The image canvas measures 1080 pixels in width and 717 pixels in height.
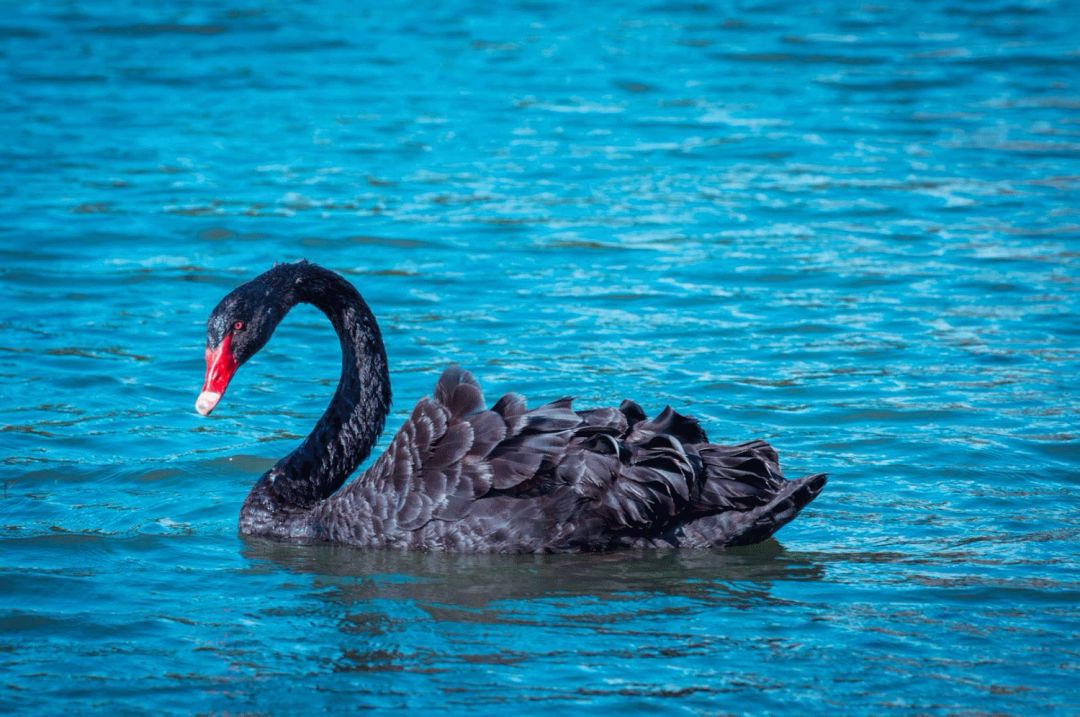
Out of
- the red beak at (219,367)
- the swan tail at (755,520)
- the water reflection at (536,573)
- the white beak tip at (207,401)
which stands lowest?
the water reflection at (536,573)

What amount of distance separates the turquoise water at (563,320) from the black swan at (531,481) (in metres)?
0.15

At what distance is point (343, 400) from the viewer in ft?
24.8

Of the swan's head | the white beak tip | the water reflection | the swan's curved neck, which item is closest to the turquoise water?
A: the water reflection

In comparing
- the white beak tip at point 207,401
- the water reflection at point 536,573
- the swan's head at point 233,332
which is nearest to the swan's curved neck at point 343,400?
the swan's head at point 233,332

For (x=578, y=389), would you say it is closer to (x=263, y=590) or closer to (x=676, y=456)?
(x=676, y=456)

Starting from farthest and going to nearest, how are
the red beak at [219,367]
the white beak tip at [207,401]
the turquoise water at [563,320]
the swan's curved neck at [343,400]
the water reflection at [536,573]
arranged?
the swan's curved neck at [343,400]
the red beak at [219,367]
the white beak tip at [207,401]
the water reflection at [536,573]
the turquoise water at [563,320]

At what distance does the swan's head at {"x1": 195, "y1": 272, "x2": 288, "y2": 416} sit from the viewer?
6.86 metres

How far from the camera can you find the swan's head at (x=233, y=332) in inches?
270

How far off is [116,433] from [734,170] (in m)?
7.27

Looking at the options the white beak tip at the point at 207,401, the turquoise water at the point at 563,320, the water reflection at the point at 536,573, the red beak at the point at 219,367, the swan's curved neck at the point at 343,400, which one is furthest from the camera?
the swan's curved neck at the point at 343,400

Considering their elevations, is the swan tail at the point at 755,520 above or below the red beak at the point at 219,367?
below

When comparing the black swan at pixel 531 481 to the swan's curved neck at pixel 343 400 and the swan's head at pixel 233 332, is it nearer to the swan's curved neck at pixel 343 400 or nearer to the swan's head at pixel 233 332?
the swan's head at pixel 233 332

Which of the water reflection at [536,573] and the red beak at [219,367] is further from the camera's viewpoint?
the red beak at [219,367]

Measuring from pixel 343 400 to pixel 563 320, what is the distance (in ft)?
10.3
